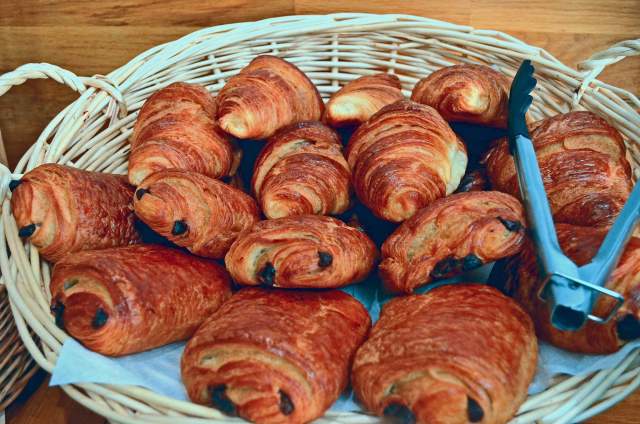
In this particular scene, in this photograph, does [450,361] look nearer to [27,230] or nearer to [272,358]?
[272,358]

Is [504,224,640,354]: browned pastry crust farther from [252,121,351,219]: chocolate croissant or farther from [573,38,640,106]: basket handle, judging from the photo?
[573,38,640,106]: basket handle

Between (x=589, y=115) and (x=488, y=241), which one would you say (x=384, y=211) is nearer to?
(x=488, y=241)

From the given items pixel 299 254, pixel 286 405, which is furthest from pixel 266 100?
pixel 286 405

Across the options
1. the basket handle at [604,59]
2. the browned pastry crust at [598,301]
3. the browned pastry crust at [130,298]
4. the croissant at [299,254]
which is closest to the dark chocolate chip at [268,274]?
the croissant at [299,254]

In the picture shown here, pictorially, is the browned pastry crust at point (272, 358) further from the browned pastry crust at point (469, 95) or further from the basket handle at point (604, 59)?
the basket handle at point (604, 59)

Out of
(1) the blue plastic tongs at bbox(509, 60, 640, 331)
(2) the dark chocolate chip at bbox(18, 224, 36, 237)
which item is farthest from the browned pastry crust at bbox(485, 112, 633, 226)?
(2) the dark chocolate chip at bbox(18, 224, 36, 237)

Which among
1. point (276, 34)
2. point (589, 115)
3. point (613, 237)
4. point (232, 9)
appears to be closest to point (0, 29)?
point (232, 9)
